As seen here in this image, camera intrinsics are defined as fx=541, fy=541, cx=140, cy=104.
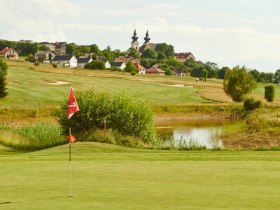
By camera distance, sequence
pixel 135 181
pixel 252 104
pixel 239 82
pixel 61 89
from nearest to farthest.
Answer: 1. pixel 135 181
2. pixel 252 104
3. pixel 239 82
4. pixel 61 89

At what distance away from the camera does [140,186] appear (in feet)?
44.7

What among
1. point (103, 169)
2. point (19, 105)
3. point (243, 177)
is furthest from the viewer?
point (19, 105)

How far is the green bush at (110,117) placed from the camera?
3562 centimetres

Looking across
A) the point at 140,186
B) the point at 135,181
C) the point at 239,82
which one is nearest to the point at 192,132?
the point at 239,82

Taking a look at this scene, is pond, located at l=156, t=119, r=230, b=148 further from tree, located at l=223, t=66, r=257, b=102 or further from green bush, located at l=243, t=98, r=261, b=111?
tree, located at l=223, t=66, r=257, b=102

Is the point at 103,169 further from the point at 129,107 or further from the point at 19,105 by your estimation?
the point at 19,105

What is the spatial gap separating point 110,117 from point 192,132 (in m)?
20.0

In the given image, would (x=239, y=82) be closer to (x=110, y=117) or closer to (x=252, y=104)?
(x=252, y=104)

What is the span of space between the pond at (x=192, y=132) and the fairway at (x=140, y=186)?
23847 millimetres

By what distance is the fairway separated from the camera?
11.2 metres

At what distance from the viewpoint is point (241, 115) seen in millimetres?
72500

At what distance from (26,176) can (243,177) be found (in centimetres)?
621

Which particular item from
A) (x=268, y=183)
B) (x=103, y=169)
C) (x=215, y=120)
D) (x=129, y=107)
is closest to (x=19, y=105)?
(x=215, y=120)

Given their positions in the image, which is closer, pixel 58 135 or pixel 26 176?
pixel 26 176
